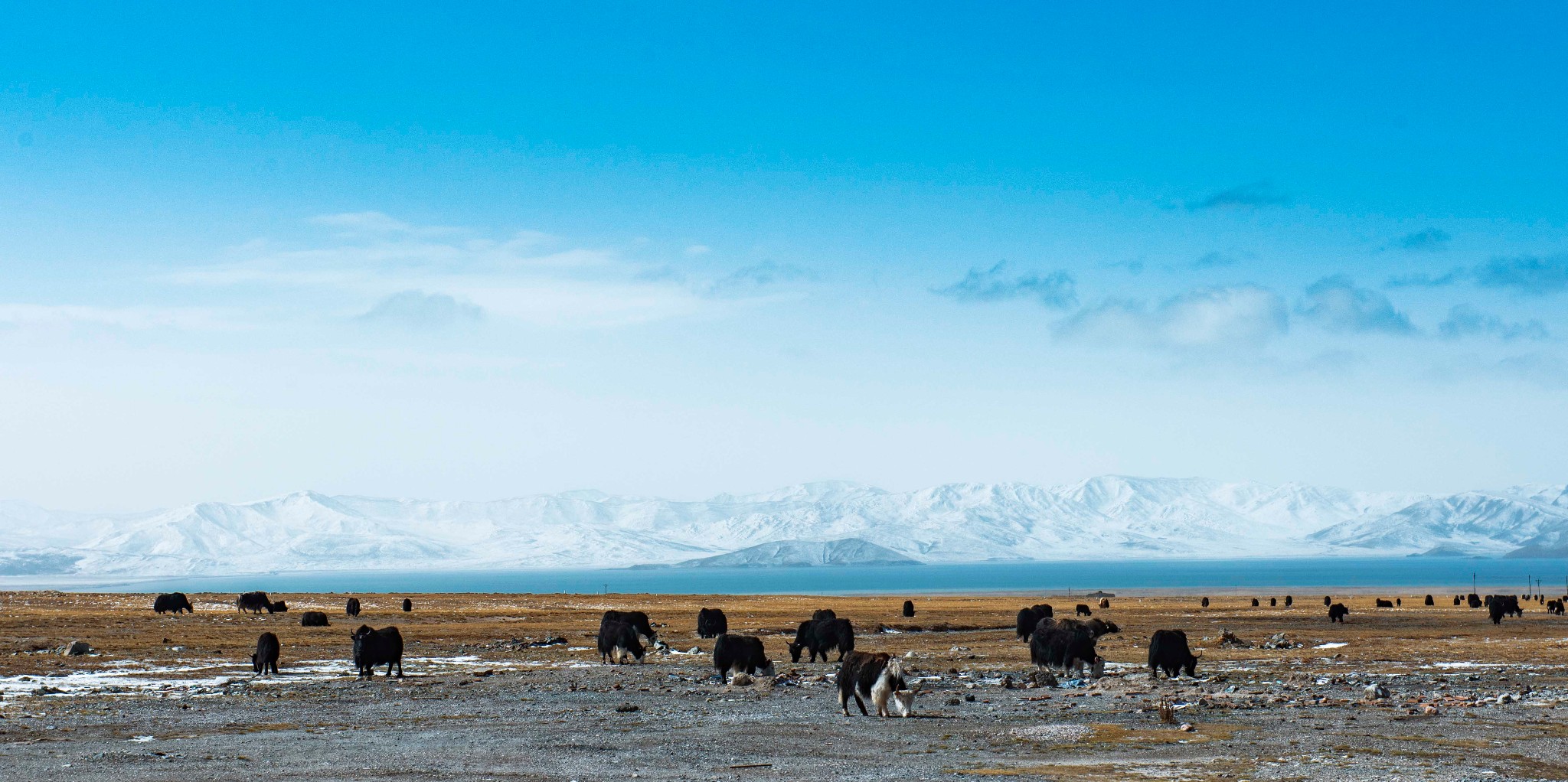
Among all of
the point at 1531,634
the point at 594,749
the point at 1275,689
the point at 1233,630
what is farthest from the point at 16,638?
the point at 1531,634

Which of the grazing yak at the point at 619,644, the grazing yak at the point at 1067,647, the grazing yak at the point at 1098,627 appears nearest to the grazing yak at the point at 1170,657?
the grazing yak at the point at 1067,647

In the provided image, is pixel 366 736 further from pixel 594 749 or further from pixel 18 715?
pixel 18 715

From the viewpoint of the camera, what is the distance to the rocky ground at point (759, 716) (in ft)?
59.6

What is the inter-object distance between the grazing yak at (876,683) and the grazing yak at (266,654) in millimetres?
15737

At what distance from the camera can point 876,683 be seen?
24.4m

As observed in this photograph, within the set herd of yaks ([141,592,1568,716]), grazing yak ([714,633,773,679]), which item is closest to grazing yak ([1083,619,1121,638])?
herd of yaks ([141,592,1568,716])

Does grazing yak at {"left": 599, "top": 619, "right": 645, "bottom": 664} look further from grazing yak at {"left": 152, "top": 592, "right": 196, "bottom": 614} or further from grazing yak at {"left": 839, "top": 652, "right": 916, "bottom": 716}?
grazing yak at {"left": 152, "top": 592, "right": 196, "bottom": 614}

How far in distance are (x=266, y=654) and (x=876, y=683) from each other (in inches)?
672

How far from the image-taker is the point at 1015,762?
729 inches

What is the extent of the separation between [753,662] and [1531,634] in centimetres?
3805

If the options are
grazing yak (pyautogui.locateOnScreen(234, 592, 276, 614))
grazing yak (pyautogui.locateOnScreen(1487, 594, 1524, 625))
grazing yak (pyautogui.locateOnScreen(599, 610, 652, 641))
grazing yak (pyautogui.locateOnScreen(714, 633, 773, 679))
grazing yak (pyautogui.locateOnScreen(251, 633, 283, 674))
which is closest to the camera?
grazing yak (pyautogui.locateOnScreen(714, 633, 773, 679))

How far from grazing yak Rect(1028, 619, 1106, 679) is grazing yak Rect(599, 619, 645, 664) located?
11.5m

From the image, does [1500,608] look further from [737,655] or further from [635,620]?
[737,655]

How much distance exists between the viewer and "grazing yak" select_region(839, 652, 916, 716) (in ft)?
79.1
